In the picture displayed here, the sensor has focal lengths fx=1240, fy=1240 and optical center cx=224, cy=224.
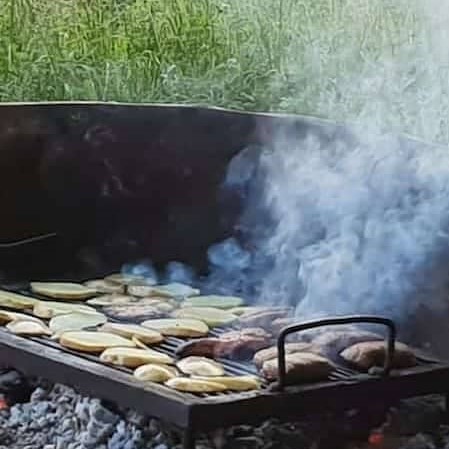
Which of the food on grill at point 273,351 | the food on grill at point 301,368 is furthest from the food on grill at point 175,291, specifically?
the food on grill at point 301,368

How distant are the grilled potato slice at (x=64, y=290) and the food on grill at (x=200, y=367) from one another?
47 cm

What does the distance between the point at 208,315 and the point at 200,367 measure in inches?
14.2

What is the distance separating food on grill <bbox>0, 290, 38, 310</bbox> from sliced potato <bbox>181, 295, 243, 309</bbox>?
0.89ft

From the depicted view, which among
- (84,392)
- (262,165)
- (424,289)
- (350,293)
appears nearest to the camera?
(84,392)

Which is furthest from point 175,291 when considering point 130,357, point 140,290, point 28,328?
point 130,357

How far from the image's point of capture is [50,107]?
2.47 meters

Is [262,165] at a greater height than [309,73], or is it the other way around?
[309,73]

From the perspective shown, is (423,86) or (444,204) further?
(423,86)

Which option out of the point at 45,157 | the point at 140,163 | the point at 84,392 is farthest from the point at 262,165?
the point at 84,392

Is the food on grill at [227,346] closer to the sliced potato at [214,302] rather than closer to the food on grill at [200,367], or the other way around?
the food on grill at [200,367]

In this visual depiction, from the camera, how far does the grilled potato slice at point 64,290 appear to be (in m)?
2.25

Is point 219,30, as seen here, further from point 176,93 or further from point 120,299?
point 120,299

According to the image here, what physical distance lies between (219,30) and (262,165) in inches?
24.2

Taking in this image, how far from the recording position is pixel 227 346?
1.88 m
